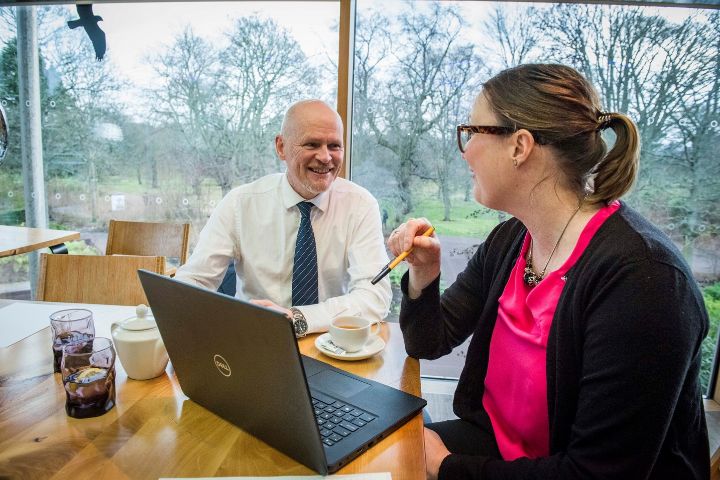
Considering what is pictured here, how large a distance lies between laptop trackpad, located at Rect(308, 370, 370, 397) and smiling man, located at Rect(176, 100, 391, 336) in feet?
2.72

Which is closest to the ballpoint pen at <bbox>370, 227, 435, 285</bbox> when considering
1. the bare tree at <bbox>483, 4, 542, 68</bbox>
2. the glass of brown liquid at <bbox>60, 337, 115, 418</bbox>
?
the glass of brown liquid at <bbox>60, 337, 115, 418</bbox>

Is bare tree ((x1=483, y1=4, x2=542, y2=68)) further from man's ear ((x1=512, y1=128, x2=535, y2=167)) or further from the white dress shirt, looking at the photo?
man's ear ((x1=512, y1=128, x2=535, y2=167))

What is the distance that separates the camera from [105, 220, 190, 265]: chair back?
2.46 m

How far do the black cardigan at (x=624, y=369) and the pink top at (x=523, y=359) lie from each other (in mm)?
44

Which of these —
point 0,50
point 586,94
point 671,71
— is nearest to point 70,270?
point 586,94

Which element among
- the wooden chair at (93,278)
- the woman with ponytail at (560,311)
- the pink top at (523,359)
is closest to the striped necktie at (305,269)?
the wooden chair at (93,278)

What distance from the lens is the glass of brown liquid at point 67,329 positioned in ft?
3.28

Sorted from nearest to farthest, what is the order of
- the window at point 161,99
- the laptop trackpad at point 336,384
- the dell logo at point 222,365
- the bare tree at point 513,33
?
the dell logo at point 222,365, the laptop trackpad at point 336,384, the bare tree at point 513,33, the window at point 161,99

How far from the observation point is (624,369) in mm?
784

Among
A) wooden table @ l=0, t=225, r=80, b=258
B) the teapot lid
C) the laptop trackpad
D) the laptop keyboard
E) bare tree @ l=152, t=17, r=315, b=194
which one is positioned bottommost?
the laptop keyboard

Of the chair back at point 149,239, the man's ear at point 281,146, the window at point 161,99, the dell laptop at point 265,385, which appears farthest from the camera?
the window at point 161,99

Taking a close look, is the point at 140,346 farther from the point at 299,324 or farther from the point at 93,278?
the point at 93,278

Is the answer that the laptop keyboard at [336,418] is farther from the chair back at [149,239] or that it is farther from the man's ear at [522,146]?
the chair back at [149,239]

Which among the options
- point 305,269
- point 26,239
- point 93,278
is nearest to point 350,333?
point 305,269
